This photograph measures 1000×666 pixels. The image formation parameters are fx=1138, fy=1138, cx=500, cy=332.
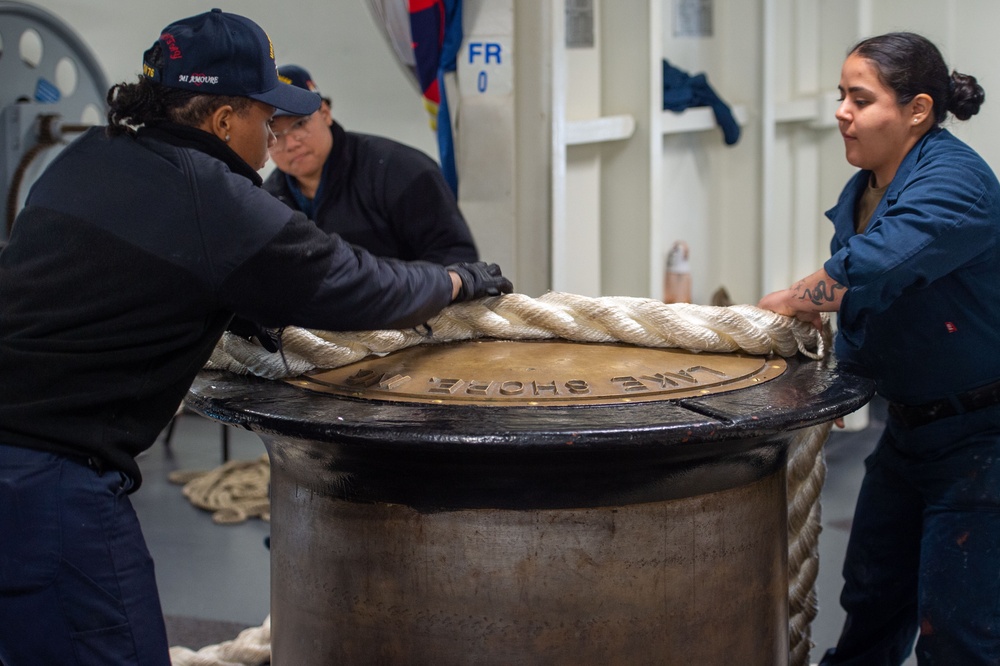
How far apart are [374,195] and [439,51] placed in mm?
1125

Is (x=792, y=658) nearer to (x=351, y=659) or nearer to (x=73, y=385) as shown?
(x=351, y=659)

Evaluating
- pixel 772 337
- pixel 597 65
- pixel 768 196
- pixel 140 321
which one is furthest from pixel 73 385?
pixel 768 196

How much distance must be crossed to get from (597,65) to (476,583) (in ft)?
10.3

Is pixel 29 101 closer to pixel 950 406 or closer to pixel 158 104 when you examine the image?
pixel 158 104

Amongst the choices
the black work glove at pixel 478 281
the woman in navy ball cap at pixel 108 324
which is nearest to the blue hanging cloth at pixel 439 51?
the black work glove at pixel 478 281

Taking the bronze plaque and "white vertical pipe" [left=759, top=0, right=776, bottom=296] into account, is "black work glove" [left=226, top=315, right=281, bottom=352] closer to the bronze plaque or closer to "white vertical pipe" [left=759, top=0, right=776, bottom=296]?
the bronze plaque

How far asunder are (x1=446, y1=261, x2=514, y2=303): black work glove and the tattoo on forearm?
0.54 m

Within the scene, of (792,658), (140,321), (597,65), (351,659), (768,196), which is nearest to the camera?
(140,321)

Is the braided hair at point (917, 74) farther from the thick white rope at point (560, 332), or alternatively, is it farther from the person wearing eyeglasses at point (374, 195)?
the person wearing eyeglasses at point (374, 195)

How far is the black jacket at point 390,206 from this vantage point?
9.46 feet

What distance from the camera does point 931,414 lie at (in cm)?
212

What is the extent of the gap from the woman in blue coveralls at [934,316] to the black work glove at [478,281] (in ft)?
1.62

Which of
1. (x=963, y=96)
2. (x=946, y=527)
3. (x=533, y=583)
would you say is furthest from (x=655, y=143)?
(x=533, y=583)

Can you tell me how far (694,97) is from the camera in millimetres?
4824
